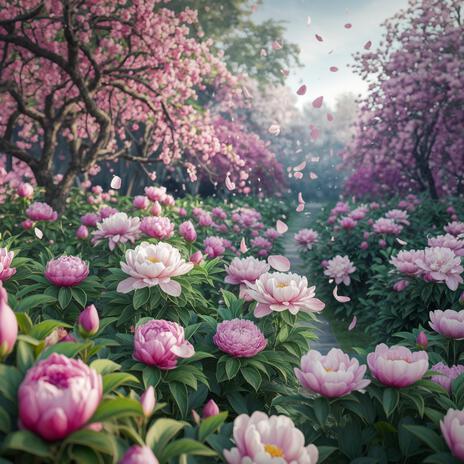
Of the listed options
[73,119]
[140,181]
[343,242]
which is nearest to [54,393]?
[343,242]

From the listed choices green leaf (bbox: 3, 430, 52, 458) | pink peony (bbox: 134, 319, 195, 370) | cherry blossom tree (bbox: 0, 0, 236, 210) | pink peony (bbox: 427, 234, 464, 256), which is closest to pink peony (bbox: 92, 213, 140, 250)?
pink peony (bbox: 134, 319, 195, 370)

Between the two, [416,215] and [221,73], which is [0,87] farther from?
[416,215]

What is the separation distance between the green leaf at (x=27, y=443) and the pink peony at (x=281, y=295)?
1.04 metres

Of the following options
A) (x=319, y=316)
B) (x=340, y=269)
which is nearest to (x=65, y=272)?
(x=340, y=269)

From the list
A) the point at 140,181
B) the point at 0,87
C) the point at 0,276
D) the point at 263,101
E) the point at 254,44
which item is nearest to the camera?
the point at 0,276

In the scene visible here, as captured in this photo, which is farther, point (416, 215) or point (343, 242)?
point (416, 215)

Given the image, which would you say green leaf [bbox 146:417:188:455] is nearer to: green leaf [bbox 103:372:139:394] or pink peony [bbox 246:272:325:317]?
green leaf [bbox 103:372:139:394]

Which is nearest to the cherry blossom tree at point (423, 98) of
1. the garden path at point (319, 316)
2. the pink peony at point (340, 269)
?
the garden path at point (319, 316)

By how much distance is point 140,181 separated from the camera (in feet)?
53.7

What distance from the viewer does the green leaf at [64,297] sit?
1916 mm

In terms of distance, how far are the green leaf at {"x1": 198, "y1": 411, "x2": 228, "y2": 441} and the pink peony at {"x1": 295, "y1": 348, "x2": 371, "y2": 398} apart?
1.15 feet

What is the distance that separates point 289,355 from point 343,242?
5.44 meters

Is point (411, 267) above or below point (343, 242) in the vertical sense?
below

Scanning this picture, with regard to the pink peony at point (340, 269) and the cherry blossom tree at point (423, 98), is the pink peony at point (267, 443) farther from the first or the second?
the cherry blossom tree at point (423, 98)
